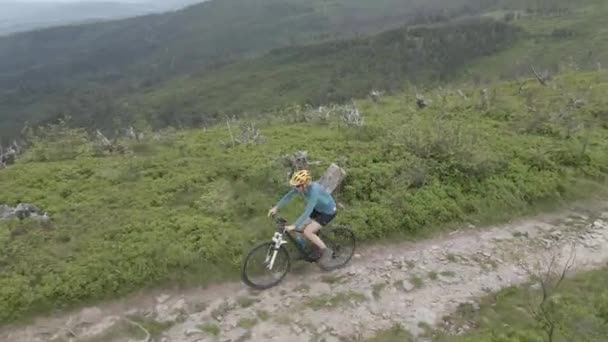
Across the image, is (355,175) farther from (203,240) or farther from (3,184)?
(3,184)

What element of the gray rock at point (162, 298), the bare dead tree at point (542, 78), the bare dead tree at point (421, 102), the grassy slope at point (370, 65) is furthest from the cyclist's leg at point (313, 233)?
the grassy slope at point (370, 65)

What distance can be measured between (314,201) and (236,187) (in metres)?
3.50

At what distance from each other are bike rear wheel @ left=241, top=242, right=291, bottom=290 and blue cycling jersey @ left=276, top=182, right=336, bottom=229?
665mm

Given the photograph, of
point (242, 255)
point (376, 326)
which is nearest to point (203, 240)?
point (242, 255)

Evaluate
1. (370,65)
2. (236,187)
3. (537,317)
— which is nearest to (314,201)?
(236,187)

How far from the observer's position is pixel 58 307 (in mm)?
8945

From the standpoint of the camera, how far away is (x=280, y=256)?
975 centimetres

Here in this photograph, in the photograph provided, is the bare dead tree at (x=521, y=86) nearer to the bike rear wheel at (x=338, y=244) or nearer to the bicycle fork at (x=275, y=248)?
the bike rear wheel at (x=338, y=244)

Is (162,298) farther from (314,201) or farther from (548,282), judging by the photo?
(548,282)

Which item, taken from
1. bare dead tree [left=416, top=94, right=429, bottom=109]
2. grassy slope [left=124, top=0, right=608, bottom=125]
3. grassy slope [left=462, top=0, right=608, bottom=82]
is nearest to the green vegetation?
bare dead tree [left=416, top=94, right=429, bottom=109]

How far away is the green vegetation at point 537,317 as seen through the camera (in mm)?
8430

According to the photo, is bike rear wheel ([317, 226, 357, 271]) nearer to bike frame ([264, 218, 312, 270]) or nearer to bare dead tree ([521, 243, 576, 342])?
bike frame ([264, 218, 312, 270])

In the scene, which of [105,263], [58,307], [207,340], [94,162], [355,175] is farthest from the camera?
[94,162]

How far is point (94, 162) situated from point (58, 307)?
5924 millimetres
